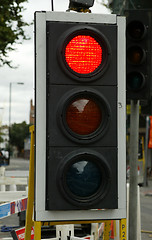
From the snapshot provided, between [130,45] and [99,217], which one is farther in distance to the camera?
[130,45]

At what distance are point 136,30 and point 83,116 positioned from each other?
2344mm

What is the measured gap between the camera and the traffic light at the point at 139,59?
4811 mm

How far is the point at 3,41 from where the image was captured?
16.5m

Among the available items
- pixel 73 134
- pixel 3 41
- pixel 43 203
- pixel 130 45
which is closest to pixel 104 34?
pixel 73 134

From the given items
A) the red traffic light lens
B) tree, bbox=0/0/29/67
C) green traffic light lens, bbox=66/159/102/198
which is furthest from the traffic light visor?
tree, bbox=0/0/29/67

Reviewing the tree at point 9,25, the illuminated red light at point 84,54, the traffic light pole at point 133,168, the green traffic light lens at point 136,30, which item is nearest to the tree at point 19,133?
the tree at point 9,25

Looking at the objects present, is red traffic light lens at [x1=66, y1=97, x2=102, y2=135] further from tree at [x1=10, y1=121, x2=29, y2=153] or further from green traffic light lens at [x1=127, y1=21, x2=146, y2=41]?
tree at [x1=10, y1=121, x2=29, y2=153]

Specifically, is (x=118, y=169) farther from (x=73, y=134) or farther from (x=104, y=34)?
(x=104, y=34)

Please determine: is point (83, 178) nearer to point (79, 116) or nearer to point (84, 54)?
point (79, 116)

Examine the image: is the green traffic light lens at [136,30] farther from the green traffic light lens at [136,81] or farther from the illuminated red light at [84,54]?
the illuminated red light at [84,54]

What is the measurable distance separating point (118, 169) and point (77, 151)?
0.24m

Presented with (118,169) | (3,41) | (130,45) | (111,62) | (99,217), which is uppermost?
(3,41)

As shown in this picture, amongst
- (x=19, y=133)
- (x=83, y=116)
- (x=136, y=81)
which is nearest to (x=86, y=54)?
(x=83, y=116)

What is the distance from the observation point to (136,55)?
4844 millimetres
